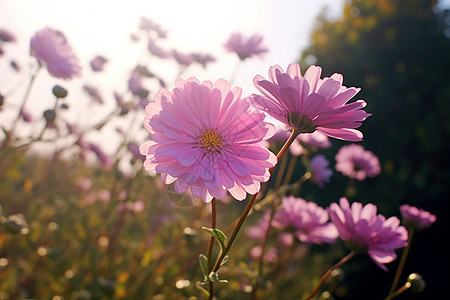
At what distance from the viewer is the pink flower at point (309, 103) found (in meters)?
0.93

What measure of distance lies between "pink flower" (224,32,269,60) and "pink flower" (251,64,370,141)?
1714mm

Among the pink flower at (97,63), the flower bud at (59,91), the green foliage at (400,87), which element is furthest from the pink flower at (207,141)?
the green foliage at (400,87)

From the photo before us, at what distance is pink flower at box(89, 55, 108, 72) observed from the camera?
275cm

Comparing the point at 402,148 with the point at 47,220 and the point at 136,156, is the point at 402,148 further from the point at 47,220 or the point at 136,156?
the point at 47,220

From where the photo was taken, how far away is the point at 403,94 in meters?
5.99

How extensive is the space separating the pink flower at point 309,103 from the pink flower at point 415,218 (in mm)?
1188

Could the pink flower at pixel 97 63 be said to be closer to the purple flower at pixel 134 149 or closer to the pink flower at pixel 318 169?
the purple flower at pixel 134 149

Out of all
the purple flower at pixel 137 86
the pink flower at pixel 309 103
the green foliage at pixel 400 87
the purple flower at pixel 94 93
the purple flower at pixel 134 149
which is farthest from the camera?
the green foliage at pixel 400 87

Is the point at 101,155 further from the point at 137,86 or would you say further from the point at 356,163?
the point at 356,163

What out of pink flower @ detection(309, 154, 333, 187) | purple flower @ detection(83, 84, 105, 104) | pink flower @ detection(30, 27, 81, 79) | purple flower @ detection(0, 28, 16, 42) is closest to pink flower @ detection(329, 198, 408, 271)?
pink flower @ detection(309, 154, 333, 187)

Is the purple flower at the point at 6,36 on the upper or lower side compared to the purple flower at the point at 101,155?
upper

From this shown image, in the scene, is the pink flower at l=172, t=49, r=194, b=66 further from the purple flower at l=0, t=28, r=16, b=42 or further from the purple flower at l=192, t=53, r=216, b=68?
the purple flower at l=0, t=28, r=16, b=42

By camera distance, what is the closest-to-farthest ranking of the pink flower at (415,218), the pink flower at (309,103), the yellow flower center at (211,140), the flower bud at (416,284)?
the pink flower at (309,103) < the yellow flower center at (211,140) < the flower bud at (416,284) < the pink flower at (415,218)

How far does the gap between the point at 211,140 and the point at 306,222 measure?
121 cm
